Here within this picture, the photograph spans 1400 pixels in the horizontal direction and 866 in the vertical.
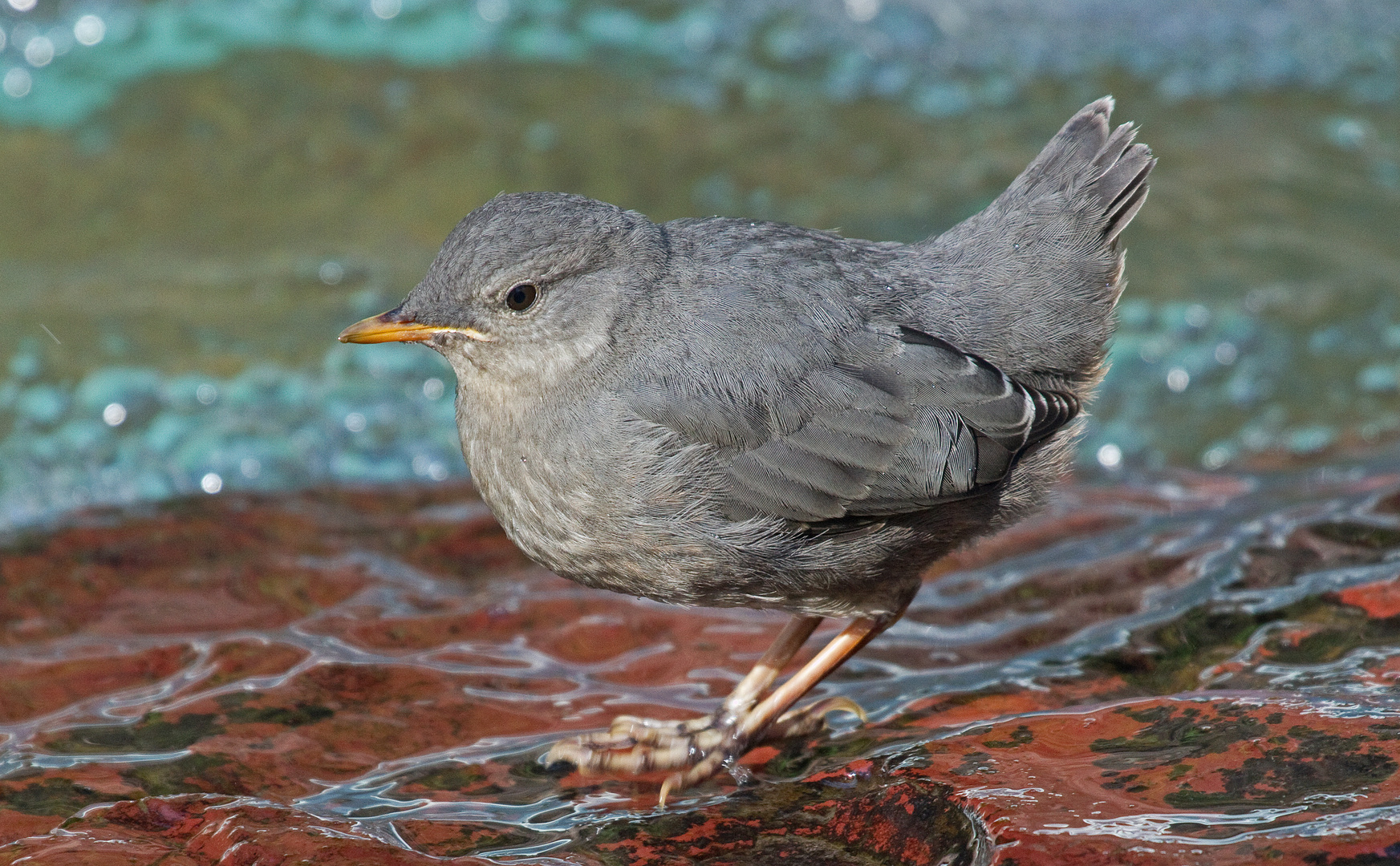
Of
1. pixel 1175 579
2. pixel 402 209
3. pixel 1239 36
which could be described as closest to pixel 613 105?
pixel 402 209

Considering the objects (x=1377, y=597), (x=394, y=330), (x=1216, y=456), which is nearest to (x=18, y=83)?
(x=394, y=330)

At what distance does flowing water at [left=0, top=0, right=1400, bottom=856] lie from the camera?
387cm

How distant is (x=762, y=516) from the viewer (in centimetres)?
344

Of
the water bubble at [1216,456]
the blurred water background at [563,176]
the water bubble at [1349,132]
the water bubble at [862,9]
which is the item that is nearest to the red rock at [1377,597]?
the blurred water background at [563,176]

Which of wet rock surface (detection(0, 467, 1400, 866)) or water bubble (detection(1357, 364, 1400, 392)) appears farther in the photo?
water bubble (detection(1357, 364, 1400, 392))

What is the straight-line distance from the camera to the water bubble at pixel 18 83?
771cm

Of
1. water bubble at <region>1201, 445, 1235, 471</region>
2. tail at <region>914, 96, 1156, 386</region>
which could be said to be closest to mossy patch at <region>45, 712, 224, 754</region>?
tail at <region>914, 96, 1156, 386</region>

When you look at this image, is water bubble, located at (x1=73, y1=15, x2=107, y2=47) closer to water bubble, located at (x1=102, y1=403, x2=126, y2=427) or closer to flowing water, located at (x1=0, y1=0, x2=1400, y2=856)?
flowing water, located at (x1=0, y1=0, x2=1400, y2=856)

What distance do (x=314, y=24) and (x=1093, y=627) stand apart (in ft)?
20.8

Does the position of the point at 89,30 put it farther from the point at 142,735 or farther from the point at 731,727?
the point at 731,727

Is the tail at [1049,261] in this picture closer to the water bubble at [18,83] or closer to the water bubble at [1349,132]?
the water bubble at [1349,132]

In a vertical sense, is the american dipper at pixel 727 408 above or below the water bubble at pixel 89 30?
below

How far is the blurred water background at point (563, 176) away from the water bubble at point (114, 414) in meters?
0.01

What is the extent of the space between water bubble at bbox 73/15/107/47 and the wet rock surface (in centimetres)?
383
